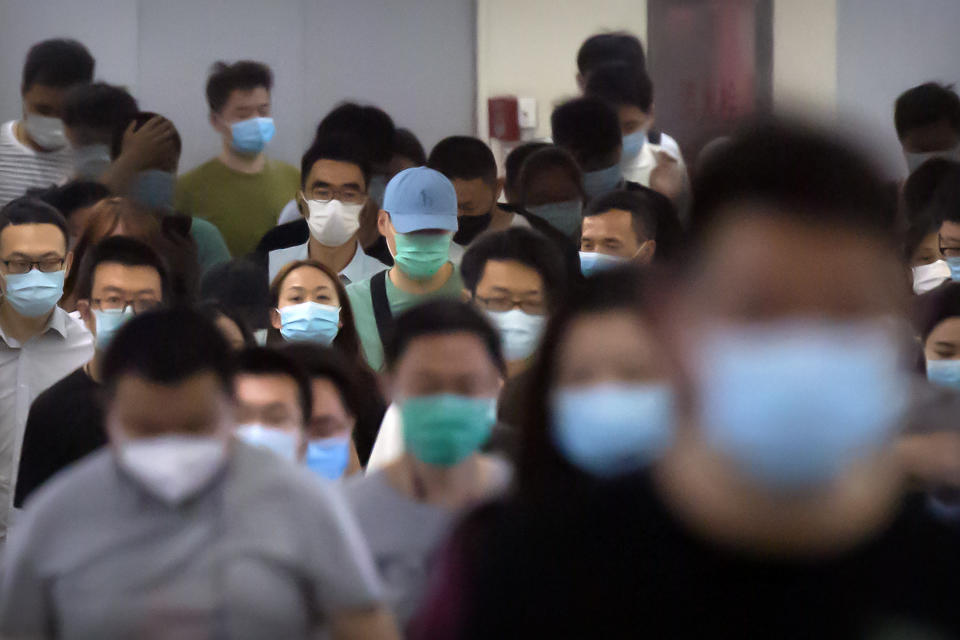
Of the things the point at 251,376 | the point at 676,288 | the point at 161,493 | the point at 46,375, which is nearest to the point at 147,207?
the point at 46,375

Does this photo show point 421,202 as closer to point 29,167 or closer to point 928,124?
point 29,167

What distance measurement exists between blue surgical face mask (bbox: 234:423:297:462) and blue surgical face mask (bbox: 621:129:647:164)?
303cm

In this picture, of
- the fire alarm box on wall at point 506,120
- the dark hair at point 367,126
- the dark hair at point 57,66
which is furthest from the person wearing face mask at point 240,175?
the fire alarm box on wall at point 506,120

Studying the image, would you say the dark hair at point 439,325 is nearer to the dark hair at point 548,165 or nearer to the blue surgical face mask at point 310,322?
the blue surgical face mask at point 310,322

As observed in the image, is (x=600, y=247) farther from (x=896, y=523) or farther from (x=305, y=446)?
(x=896, y=523)

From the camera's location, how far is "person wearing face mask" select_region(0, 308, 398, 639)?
2.10 metres

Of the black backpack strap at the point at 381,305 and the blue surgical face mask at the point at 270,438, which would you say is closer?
the blue surgical face mask at the point at 270,438

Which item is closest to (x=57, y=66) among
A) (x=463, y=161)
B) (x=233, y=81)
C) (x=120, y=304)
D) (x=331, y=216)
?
(x=233, y=81)

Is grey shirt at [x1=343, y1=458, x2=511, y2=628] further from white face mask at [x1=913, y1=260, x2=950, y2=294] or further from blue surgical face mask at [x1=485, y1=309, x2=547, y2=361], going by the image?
white face mask at [x1=913, y1=260, x2=950, y2=294]

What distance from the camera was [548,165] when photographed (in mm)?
5324

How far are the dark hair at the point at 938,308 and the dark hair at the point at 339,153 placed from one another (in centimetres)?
222

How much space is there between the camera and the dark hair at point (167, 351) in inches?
87.4

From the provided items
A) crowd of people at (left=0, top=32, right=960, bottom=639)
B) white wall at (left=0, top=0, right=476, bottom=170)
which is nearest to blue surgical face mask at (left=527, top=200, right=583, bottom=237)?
crowd of people at (left=0, top=32, right=960, bottom=639)

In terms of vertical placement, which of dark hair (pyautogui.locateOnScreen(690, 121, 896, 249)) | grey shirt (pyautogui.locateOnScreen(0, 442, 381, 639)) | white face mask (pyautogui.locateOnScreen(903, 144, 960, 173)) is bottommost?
grey shirt (pyautogui.locateOnScreen(0, 442, 381, 639))
